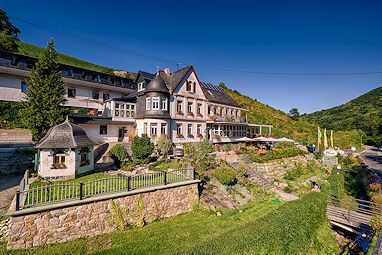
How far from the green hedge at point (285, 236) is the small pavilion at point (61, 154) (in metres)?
11.2

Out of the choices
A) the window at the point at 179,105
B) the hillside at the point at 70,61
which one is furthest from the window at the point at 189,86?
the hillside at the point at 70,61

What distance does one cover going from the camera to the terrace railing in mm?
9055

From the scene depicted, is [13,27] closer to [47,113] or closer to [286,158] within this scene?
[47,113]

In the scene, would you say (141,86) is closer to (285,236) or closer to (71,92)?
(71,92)

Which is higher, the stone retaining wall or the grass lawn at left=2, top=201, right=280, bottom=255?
the stone retaining wall

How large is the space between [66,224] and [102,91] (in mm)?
28532

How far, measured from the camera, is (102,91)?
34.0 m

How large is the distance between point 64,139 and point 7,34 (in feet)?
156

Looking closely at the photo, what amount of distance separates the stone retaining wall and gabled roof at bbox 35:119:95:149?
596cm

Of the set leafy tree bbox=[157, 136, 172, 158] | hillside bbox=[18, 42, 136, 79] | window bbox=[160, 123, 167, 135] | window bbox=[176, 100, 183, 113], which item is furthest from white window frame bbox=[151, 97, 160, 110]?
hillside bbox=[18, 42, 136, 79]

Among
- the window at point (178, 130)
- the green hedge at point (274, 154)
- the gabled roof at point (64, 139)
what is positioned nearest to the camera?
the gabled roof at point (64, 139)

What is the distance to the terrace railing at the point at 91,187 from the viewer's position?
9055 millimetres

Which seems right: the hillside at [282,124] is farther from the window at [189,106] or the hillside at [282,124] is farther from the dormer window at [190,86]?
the dormer window at [190,86]

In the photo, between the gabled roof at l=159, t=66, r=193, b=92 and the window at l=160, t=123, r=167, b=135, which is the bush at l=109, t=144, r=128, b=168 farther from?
the gabled roof at l=159, t=66, r=193, b=92
